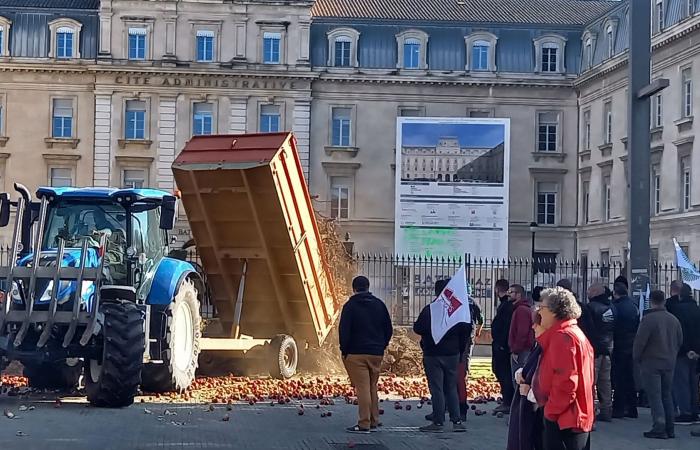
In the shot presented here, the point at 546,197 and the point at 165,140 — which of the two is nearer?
the point at 165,140

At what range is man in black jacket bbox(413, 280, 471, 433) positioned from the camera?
533 inches

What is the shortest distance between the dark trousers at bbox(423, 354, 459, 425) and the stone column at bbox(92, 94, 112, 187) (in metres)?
43.4

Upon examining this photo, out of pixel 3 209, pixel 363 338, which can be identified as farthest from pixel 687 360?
pixel 3 209

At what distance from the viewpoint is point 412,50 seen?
5541 cm

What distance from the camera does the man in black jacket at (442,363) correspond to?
13539mm

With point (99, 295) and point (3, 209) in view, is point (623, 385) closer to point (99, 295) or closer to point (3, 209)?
point (99, 295)

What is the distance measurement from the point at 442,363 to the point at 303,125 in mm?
42281

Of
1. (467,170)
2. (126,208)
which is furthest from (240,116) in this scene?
(126,208)

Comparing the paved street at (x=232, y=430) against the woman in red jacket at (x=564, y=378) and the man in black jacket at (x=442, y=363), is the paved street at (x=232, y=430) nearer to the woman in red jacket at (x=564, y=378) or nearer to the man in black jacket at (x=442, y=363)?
the man in black jacket at (x=442, y=363)

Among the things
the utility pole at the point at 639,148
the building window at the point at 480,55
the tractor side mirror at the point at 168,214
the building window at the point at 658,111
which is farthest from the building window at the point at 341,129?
the utility pole at the point at 639,148

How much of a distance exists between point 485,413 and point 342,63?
134 ft

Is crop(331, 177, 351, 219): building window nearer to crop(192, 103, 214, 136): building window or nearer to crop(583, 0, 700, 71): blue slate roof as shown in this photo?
crop(192, 103, 214, 136): building window

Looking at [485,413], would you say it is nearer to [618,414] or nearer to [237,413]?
[618,414]

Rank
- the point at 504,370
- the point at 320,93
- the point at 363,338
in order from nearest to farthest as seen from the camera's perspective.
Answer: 1. the point at 363,338
2. the point at 504,370
3. the point at 320,93
